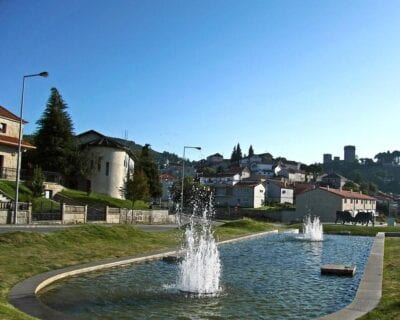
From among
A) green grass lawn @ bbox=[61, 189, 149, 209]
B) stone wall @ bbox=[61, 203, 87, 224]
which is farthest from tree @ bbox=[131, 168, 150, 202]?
stone wall @ bbox=[61, 203, 87, 224]

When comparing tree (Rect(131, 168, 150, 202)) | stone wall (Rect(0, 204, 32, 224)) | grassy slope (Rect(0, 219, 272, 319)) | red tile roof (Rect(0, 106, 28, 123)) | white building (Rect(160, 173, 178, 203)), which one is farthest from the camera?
white building (Rect(160, 173, 178, 203))

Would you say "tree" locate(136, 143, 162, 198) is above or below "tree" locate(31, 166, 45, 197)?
above

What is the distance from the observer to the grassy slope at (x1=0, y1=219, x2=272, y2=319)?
14.4 m

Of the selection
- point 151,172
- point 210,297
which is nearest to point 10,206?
point 210,297

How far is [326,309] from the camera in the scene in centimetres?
1228

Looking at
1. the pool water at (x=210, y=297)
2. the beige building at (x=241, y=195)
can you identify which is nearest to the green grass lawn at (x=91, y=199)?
the pool water at (x=210, y=297)

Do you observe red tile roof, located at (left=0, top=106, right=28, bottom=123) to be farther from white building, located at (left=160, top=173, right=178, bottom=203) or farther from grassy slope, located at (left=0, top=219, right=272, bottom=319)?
white building, located at (left=160, top=173, right=178, bottom=203)

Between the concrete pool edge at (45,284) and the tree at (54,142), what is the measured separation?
45086 millimetres

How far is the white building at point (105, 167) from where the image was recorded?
70.1 metres

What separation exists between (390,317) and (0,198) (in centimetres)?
3820

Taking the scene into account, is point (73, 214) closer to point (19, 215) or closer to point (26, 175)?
point (19, 215)

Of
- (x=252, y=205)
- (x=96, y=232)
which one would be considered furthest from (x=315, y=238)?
(x=252, y=205)

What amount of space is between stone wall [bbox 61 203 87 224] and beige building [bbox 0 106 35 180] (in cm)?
1283

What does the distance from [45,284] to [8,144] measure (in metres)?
40.5
